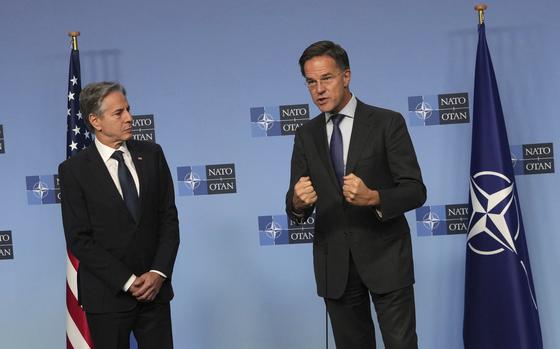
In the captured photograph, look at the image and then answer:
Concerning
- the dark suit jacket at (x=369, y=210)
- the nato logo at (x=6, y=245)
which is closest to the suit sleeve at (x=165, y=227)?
the dark suit jacket at (x=369, y=210)

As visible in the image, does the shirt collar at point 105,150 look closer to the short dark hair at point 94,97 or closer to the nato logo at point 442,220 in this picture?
the short dark hair at point 94,97

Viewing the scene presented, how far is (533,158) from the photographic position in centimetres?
412

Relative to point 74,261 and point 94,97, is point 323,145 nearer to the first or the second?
point 94,97

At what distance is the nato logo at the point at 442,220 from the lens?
418 centimetres

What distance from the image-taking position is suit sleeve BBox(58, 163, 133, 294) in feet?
8.78

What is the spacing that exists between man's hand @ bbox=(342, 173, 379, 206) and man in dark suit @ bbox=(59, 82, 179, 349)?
0.89m

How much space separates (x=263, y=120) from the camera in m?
4.26

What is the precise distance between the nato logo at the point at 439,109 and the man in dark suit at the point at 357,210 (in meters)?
1.71

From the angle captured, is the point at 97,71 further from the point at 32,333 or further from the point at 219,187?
the point at 32,333

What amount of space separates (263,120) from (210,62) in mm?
474

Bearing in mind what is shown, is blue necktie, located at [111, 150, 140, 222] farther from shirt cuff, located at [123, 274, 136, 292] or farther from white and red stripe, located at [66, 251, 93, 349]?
white and red stripe, located at [66, 251, 93, 349]

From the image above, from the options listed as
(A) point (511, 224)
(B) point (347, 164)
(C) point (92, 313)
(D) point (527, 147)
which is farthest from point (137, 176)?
(D) point (527, 147)

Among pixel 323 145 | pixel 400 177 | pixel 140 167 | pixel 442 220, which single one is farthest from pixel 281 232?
pixel 400 177

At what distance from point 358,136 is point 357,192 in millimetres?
310
